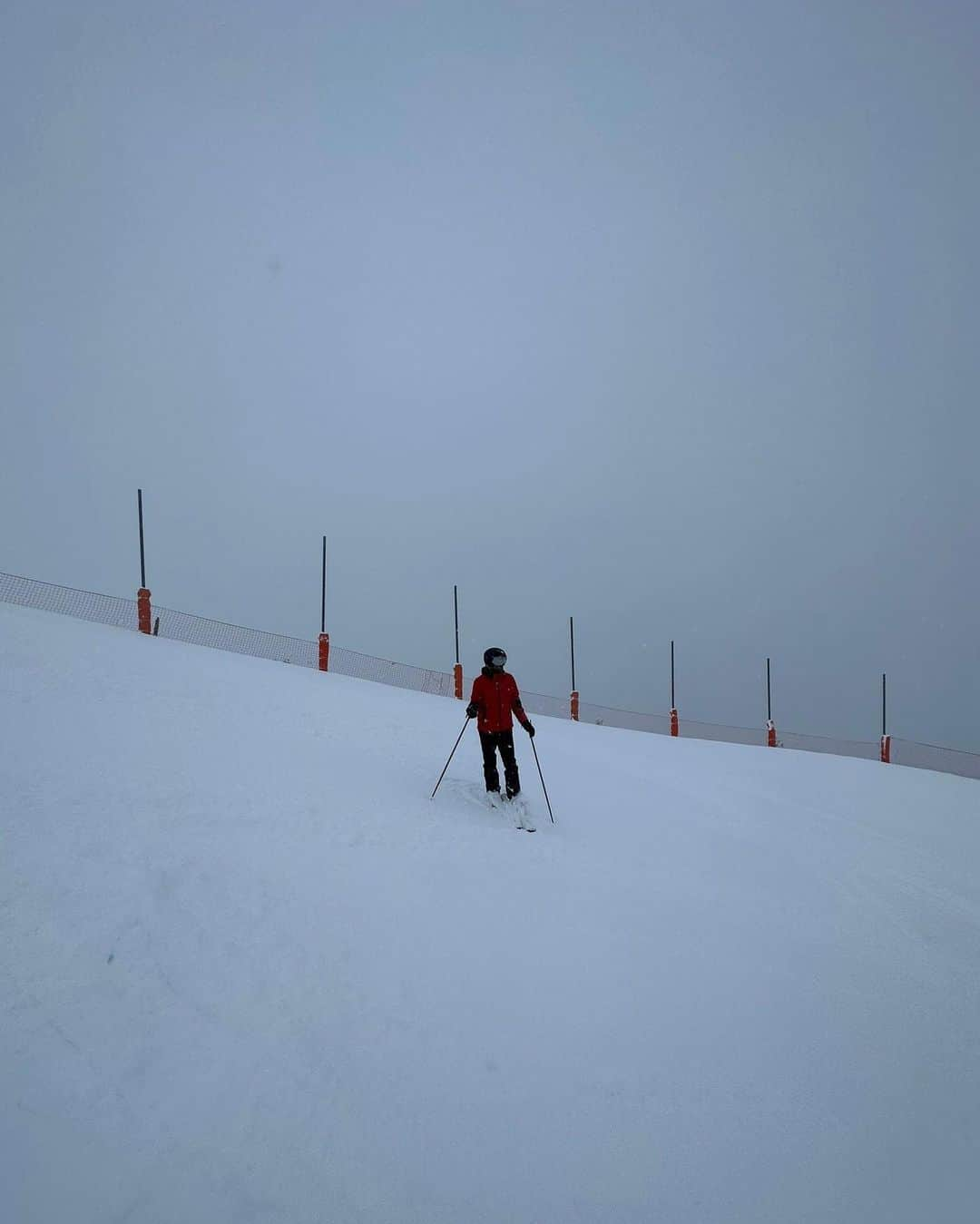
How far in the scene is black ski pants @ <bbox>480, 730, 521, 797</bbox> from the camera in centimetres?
881

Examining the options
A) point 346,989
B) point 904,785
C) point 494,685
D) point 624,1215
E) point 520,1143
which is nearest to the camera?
point 624,1215

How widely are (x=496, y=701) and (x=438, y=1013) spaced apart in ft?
16.2

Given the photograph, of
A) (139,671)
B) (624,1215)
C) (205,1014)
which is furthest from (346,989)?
(139,671)

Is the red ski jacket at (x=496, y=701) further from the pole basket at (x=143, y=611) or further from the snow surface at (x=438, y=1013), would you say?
the pole basket at (x=143, y=611)

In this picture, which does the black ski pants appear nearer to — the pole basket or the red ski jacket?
the red ski jacket

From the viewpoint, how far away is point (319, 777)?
28.3ft

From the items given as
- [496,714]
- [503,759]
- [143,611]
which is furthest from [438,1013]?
[143,611]

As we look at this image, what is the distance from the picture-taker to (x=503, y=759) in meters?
8.88

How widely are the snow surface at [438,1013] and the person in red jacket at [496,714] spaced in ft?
2.15

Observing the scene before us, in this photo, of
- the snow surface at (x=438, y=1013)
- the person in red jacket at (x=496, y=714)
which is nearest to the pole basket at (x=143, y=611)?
the snow surface at (x=438, y=1013)

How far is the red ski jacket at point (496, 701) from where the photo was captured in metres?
8.90

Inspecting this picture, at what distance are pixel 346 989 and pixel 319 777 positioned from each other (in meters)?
4.55

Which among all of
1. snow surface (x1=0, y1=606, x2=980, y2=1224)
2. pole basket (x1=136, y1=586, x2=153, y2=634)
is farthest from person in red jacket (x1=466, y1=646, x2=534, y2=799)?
pole basket (x1=136, y1=586, x2=153, y2=634)

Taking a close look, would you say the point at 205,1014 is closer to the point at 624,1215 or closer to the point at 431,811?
the point at 624,1215
